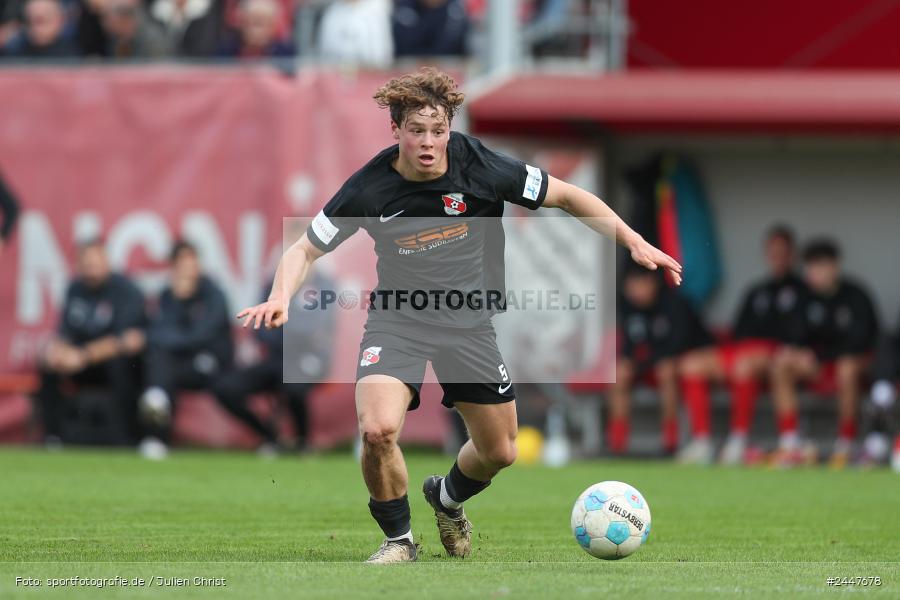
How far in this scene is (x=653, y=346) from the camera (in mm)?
14289

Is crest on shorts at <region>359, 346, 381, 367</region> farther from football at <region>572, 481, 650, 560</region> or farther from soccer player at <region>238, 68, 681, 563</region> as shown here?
football at <region>572, 481, 650, 560</region>

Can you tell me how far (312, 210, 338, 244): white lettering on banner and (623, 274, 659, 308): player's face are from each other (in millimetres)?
7946

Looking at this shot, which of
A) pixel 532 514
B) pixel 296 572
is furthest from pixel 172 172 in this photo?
pixel 296 572

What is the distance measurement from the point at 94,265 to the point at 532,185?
8.12 m

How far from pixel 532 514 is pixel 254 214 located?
6.60 m

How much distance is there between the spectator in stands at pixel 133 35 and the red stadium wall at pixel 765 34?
4.76m

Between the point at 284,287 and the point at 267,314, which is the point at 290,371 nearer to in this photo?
the point at 284,287

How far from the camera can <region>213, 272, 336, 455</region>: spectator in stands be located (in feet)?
45.4

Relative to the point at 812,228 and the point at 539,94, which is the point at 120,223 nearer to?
the point at 539,94

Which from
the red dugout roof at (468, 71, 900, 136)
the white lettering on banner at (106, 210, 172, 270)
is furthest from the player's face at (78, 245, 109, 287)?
the red dugout roof at (468, 71, 900, 136)

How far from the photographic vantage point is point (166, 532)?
7.67 m

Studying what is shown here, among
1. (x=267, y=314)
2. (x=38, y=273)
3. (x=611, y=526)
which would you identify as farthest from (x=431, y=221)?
(x=38, y=273)

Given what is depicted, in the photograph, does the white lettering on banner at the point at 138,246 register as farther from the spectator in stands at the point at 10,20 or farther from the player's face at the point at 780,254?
the player's face at the point at 780,254

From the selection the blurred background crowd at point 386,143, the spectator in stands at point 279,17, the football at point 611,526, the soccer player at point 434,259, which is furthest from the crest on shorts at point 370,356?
the spectator in stands at point 279,17
